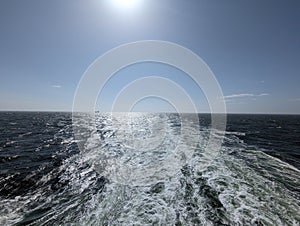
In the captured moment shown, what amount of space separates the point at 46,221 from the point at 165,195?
4.34 m

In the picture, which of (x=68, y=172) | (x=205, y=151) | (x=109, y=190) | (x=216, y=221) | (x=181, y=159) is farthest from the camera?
(x=205, y=151)

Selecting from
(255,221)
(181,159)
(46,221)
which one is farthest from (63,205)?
(181,159)

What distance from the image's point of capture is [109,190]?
7930mm

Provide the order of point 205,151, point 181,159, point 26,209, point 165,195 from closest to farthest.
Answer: point 26,209, point 165,195, point 181,159, point 205,151

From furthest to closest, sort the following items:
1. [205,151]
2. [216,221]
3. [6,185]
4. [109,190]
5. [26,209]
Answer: [205,151] → [6,185] → [109,190] → [26,209] → [216,221]

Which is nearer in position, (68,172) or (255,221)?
(255,221)

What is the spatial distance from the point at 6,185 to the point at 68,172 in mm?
2852

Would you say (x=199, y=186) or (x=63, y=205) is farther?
(x=199, y=186)

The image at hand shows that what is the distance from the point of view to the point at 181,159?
12.4 metres

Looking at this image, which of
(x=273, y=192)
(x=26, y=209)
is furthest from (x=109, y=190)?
(x=273, y=192)

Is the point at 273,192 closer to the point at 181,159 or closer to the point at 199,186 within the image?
the point at 199,186

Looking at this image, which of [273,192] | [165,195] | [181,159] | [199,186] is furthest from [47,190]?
[273,192]

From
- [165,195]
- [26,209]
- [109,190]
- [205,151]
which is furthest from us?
[205,151]

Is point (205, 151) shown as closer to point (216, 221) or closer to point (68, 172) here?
point (216, 221)
